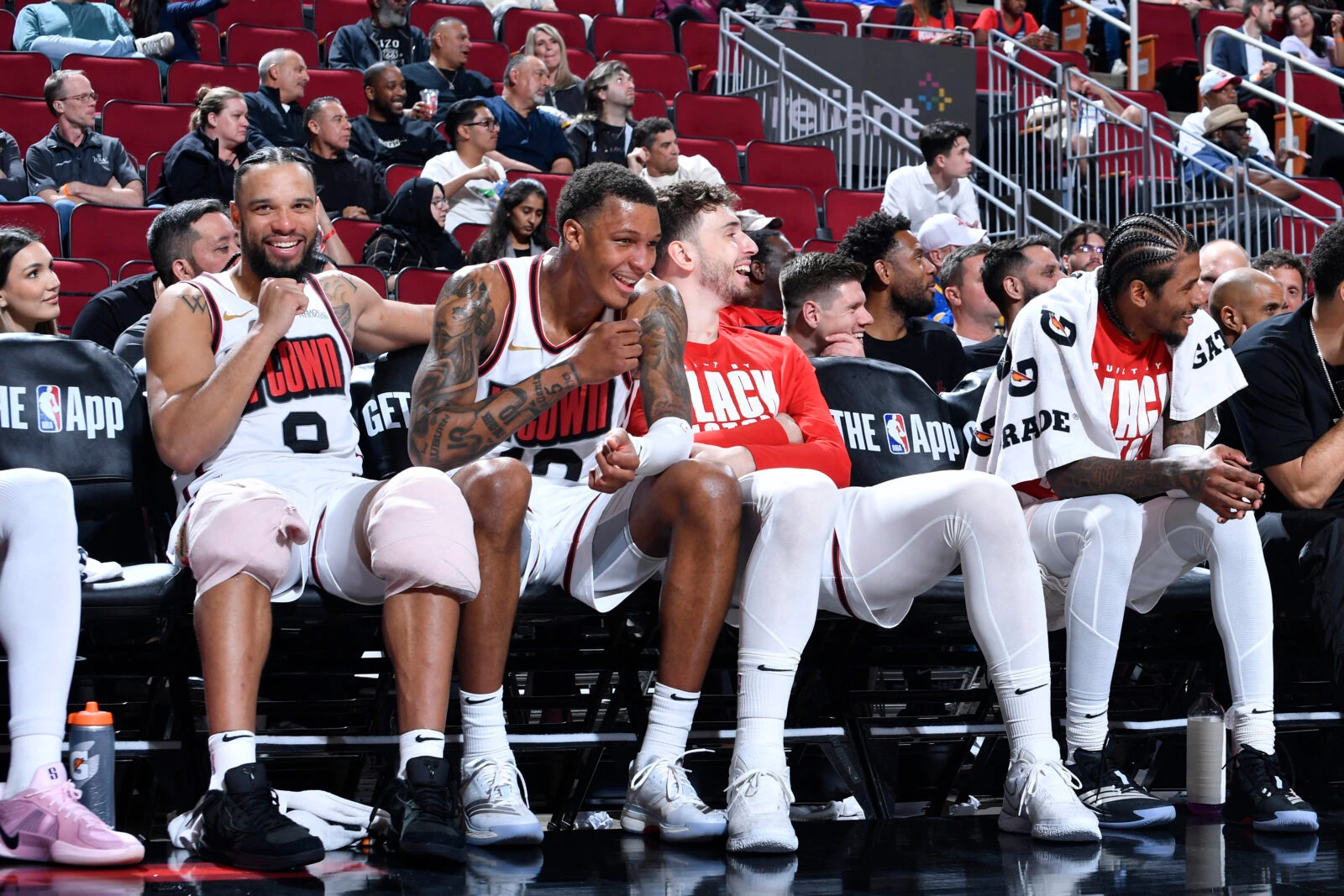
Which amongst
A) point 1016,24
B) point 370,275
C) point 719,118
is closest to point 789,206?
point 719,118

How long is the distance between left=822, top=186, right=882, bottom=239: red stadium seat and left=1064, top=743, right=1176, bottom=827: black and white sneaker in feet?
17.1

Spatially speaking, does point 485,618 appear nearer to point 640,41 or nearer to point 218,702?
point 218,702

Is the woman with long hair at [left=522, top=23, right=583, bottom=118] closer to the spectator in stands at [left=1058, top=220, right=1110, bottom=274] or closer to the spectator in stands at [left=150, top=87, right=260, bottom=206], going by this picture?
the spectator in stands at [left=150, top=87, right=260, bottom=206]

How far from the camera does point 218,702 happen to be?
2318mm

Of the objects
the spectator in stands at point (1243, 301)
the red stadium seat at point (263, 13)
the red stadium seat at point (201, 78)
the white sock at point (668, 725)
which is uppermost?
the red stadium seat at point (263, 13)

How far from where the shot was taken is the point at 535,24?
9.13 meters

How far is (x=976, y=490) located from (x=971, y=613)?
229mm

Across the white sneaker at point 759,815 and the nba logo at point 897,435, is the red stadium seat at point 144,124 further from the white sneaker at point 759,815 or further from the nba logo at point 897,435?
the white sneaker at point 759,815

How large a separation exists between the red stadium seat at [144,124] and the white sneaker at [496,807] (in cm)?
541

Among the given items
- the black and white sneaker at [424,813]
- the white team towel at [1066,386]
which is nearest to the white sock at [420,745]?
the black and white sneaker at [424,813]

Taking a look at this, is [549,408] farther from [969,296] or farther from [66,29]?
[66,29]

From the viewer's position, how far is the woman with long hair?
8.09m

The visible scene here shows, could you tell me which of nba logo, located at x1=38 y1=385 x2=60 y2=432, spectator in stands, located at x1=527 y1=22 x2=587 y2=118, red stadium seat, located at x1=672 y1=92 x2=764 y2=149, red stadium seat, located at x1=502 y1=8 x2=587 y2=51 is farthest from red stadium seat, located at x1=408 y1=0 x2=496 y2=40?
nba logo, located at x1=38 y1=385 x2=60 y2=432

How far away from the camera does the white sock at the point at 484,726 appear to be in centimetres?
246
